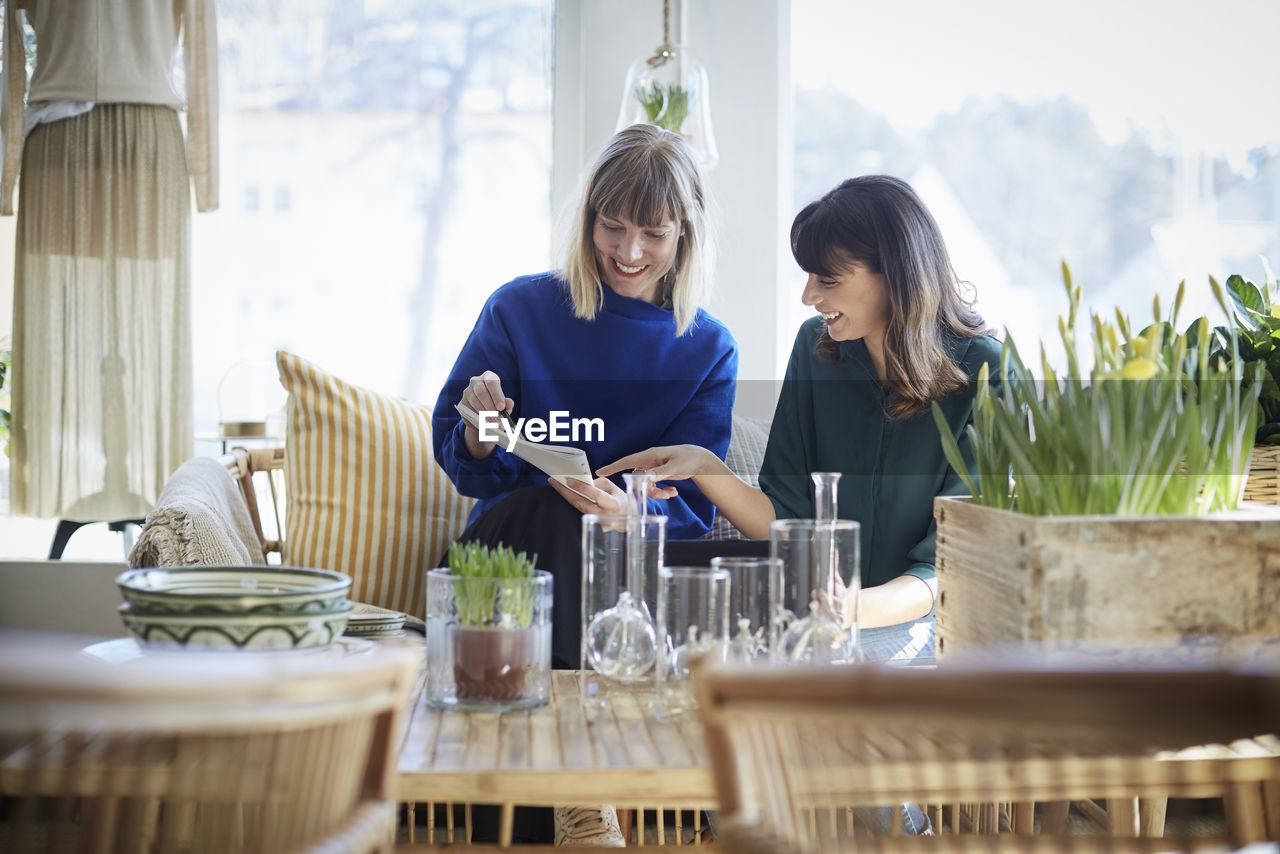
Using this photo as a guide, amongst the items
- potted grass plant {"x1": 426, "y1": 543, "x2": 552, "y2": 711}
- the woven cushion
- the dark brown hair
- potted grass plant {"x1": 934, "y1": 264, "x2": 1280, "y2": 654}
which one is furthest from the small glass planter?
the woven cushion

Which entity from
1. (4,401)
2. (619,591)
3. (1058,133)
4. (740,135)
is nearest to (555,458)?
(619,591)

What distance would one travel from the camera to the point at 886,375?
178 cm

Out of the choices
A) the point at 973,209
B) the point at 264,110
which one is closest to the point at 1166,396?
the point at 973,209

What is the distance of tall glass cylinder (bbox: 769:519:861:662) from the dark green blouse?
60cm

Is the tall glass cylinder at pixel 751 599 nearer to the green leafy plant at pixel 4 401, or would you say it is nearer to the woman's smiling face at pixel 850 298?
the woman's smiling face at pixel 850 298

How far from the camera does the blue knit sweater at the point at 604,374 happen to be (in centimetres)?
208

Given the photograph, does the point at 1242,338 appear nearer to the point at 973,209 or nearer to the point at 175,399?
the point at 973,209

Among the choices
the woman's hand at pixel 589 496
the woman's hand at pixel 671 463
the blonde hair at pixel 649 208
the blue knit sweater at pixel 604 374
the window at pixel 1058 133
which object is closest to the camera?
the woman's hand at pixel 589 496

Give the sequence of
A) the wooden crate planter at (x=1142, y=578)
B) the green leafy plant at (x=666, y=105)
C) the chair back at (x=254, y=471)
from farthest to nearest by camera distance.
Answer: the green leafy plant at (x=666, y=105)
the chair back at (x=254, y=471)
the wooden crate planter at (x=1142, y=578)

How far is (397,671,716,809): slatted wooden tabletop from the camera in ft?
2.88

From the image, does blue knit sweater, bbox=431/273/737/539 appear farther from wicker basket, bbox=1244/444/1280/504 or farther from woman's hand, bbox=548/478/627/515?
wicker basket, bbox=1244/444/1280/504

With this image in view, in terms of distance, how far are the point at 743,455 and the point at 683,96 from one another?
2.94ft

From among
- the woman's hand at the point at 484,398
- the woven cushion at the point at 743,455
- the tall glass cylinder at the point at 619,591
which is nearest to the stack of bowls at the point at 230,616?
the tall glass cylinder at the point at 619,591

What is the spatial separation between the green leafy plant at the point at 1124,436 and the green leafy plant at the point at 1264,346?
46 cm
